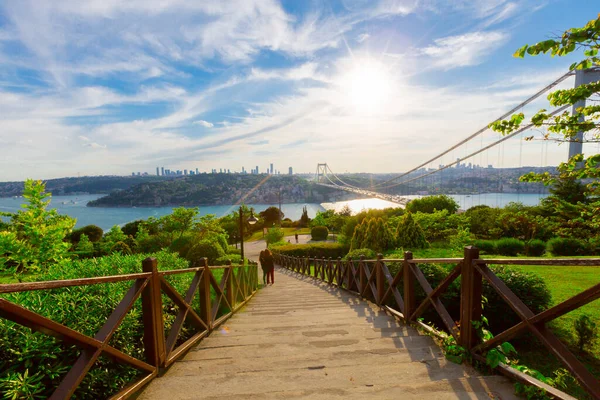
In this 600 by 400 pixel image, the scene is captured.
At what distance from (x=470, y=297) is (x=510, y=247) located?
16248 millimetres

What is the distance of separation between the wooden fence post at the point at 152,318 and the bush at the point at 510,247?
700 inches

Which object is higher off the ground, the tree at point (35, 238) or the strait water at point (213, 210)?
the tree at point (35, 238)

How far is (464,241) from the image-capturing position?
43.1 ft

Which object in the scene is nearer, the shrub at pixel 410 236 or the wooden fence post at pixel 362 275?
the wooden fence post at pixel 362 275

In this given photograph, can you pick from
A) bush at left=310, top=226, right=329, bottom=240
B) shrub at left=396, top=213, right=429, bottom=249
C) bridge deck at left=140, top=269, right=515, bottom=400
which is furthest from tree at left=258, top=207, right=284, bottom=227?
bridge deck at left=140, top=269, right=515, bottom=400

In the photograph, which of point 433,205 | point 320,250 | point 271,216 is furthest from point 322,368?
point 271,216

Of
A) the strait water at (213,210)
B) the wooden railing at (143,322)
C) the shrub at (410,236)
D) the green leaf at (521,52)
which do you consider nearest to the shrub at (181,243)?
the shrub at (410,236)

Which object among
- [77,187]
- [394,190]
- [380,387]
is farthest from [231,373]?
[77,187]

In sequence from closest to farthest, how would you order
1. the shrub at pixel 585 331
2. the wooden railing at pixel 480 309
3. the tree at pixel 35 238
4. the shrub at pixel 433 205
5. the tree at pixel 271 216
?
the wooden railing at pixel 480 309
the shrub at pixel 585 331
the tree at pixel 35 238
the shrub at pixel 433 205
the tree at pixel 271 216

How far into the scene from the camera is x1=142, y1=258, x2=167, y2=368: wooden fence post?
2482mm

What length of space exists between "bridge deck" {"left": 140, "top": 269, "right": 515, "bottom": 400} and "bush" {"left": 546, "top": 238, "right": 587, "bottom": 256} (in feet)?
50.6

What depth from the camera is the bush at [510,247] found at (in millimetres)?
15680

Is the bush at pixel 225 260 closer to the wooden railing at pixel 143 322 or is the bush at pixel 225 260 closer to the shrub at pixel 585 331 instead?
the wooden railing at pixel 143 322

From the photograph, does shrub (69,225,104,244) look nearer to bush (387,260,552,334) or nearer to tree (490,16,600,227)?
bush (387,260,552,334)
